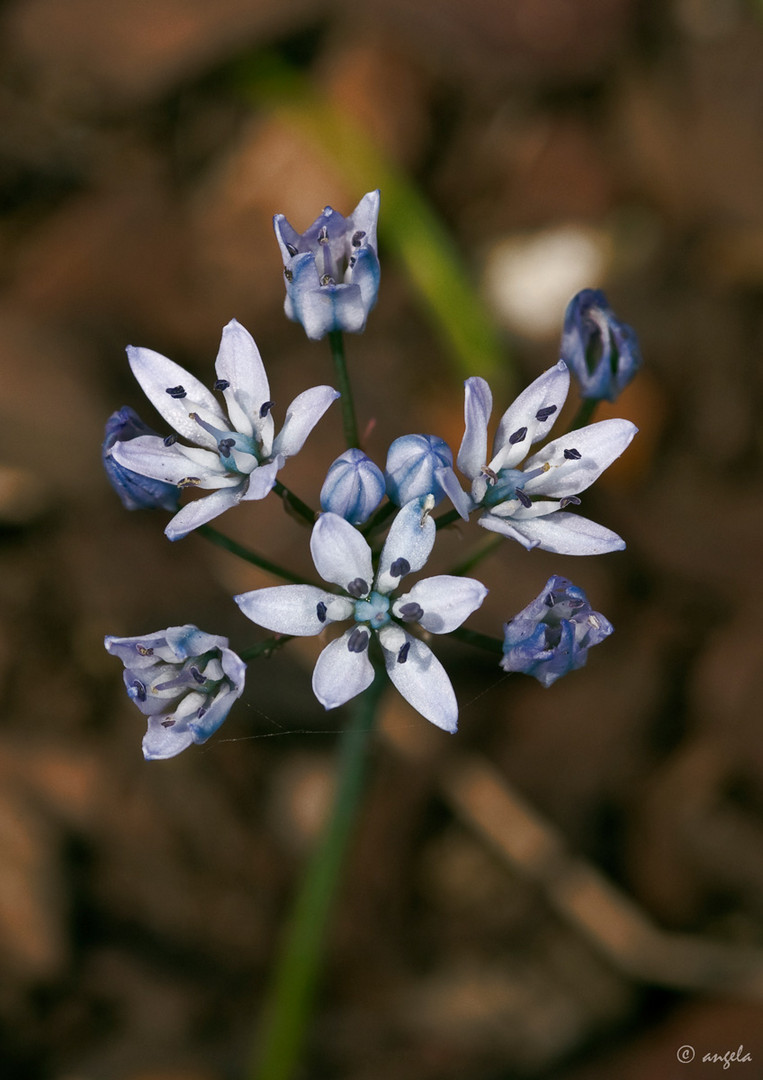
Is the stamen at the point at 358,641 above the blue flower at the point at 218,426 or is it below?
below

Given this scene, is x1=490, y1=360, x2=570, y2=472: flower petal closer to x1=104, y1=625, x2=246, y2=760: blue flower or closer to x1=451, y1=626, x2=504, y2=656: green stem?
x1=451, y1=626, x2=504, y2=656: green stem

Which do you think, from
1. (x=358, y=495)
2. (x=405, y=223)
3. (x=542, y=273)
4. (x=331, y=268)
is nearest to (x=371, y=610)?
(x=358, y=495)

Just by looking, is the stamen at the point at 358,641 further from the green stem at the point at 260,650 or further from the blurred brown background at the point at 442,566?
the blurred brown background at the point at 442,566

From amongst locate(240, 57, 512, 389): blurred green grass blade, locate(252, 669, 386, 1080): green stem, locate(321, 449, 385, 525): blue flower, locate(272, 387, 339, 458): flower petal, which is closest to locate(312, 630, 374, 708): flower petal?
locate(321, 449, 385, 525): blue flower

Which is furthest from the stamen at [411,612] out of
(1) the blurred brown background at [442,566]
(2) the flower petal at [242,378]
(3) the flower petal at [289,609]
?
(1) the blurred brown background at [442,566]

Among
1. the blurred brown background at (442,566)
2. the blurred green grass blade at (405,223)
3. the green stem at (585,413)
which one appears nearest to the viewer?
the green stem at (585,413)

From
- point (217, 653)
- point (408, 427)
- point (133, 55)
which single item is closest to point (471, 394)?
point (217, 653)

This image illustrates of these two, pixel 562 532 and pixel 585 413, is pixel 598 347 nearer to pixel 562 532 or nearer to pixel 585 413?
pixel 585 413
